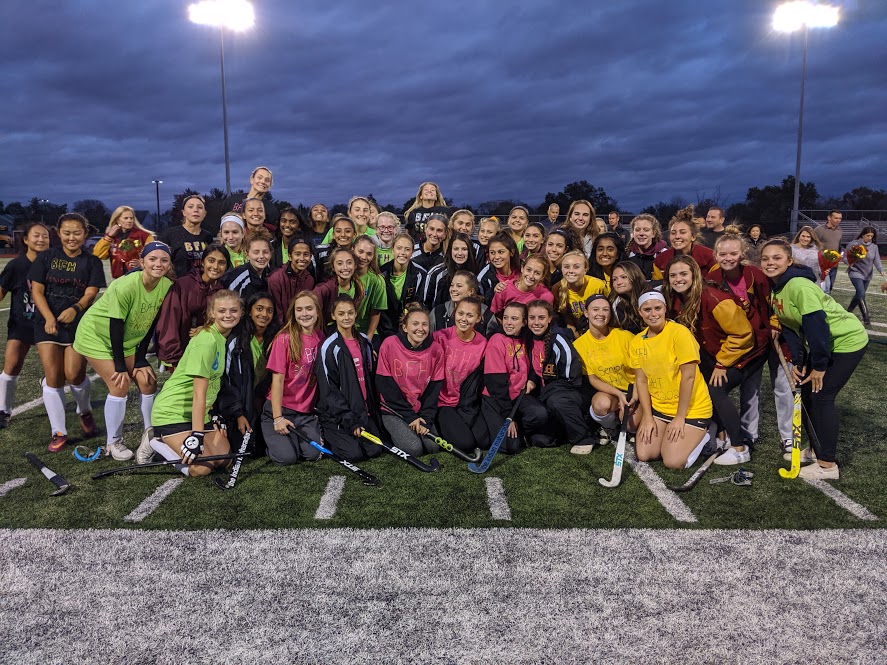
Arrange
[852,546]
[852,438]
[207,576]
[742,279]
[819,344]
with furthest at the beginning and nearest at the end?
[852,438]
[742,279]
[819,344]
[852,546]
[207,576]

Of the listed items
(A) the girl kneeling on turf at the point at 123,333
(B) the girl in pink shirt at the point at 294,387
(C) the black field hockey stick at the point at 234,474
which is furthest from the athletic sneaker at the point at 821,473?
(A) the girl kneeling on turf at the point at 123,333

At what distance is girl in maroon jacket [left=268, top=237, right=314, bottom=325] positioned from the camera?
5.13 metres

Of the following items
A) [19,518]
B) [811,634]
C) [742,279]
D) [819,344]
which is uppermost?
[742,279]

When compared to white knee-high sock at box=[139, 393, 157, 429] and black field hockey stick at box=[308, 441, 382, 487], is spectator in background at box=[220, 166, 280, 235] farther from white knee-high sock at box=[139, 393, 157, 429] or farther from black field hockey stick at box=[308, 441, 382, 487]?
black field hockey stick at box=[308, 441, 382, 487]

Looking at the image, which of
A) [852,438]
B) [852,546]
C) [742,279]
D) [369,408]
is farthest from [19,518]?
[852,438]

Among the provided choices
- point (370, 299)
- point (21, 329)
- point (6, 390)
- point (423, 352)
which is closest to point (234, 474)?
point (423, 352)

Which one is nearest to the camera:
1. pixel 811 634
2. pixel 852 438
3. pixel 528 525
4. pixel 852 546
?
pixel 811 634

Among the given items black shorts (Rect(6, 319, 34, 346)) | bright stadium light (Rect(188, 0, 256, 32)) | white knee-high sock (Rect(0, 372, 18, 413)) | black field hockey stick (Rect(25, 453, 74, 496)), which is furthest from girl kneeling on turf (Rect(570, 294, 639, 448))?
bright stadium light (Rect(188, 0, 256, 32))

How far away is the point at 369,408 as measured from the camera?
468 centimetres

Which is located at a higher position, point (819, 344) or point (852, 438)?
point (819, 344)

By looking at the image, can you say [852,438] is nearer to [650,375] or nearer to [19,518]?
[650,375]

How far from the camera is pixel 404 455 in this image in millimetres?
4316

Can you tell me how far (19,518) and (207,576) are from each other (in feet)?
4.65

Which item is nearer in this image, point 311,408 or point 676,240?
point 311,408
